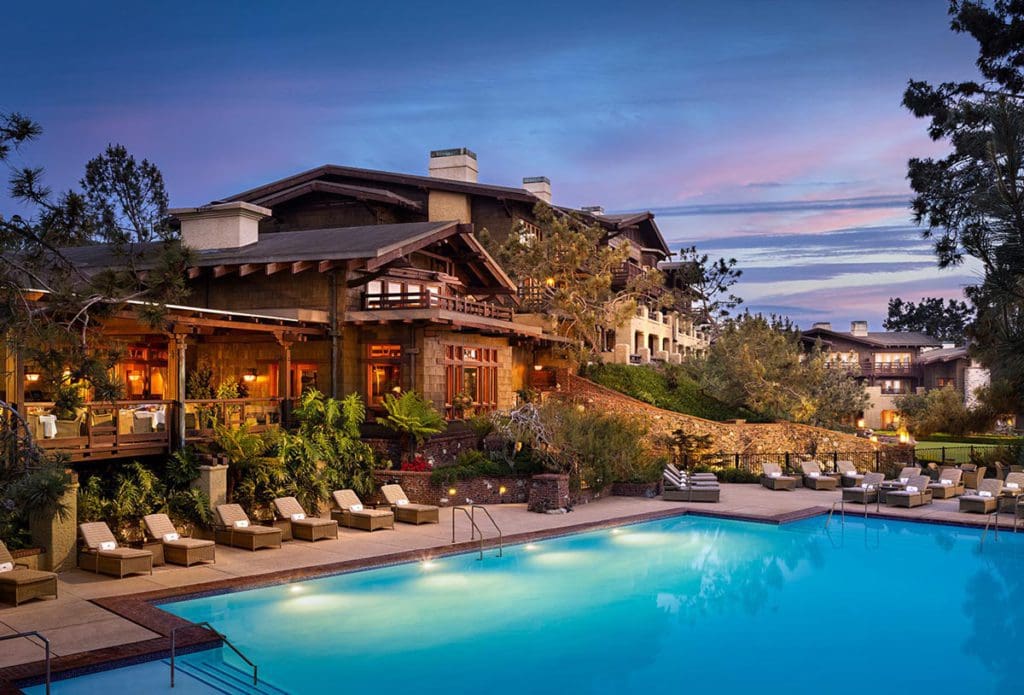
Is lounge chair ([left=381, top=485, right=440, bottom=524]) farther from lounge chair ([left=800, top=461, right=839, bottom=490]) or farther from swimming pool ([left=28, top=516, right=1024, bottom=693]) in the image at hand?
lounge chair ([left=800, top=461, right=839, bottom=490])

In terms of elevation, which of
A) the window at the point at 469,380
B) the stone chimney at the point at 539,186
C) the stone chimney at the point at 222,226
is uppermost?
the stone chimney at the point at 539,186

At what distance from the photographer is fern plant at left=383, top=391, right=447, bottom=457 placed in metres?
22.1

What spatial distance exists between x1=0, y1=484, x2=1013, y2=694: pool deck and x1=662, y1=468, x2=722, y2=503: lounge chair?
0.40m

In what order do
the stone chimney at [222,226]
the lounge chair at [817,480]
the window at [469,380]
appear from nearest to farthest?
the window at [469,380]
the lounge chair at [817,480]
the stone chimney at [222,226]

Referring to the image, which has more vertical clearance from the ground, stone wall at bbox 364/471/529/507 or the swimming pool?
stone wall at bbox 364/471/529/507

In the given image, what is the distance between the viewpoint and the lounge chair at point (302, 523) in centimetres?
1661

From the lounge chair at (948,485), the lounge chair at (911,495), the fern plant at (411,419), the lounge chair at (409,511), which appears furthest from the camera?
the lounge chair at (948,485)

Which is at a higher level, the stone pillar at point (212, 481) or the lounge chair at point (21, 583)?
the stone pillar at point (212, 481)

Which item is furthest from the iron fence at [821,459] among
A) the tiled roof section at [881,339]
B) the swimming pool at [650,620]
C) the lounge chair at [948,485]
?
the tiled roof section at [881,339]

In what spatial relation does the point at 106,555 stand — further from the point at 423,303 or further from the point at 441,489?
the point at 423,303

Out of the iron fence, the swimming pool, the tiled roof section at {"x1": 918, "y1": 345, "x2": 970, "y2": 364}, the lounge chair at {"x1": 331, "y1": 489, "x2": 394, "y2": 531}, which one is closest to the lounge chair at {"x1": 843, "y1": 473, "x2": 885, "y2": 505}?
the iron fence

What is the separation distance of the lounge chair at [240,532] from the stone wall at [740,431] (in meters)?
17.5

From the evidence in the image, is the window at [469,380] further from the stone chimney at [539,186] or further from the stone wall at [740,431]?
the stone chimney at [539,186]

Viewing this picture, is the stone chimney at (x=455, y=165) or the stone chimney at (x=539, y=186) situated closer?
the stone chimney at (x=455, y=165)
